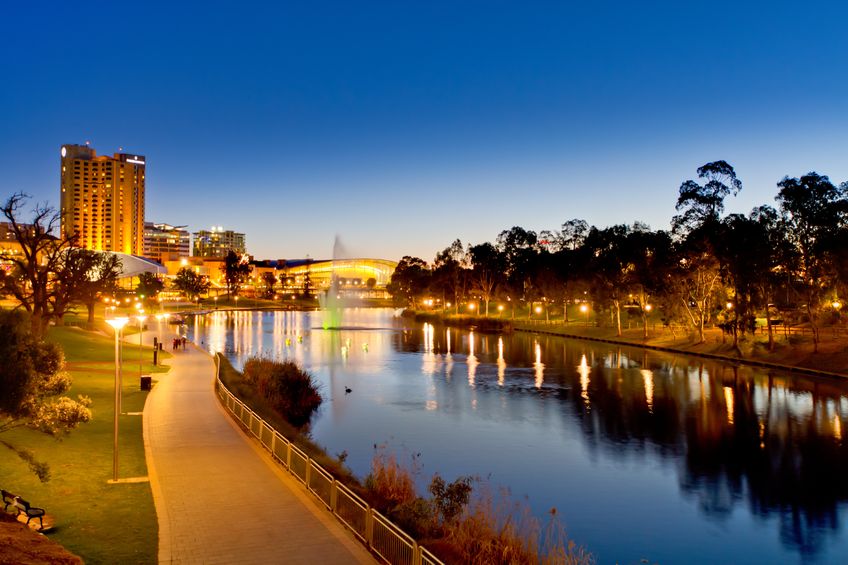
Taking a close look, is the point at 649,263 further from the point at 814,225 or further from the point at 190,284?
the point at 190,284

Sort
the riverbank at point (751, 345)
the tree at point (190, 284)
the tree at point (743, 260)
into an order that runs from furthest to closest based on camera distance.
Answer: the tree at point (190, 284), the tree at point (743, 260), the riverbank at point (751, 345)

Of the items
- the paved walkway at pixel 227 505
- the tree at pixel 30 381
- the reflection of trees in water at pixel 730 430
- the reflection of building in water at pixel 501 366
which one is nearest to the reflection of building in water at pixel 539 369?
the reflection of trees in water at pixel 730 430

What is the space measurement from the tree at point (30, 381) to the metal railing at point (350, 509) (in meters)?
5.36

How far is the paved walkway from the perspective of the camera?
1214 cm

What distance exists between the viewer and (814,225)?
49250 millimetres

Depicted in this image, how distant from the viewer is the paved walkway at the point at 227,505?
12141 millimetres

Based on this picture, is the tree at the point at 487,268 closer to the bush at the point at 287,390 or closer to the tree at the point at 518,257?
the tree at the point at 518,257

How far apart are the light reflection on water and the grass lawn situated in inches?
321

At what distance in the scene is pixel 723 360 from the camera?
5688 centimetres

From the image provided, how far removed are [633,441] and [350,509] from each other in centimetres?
1847

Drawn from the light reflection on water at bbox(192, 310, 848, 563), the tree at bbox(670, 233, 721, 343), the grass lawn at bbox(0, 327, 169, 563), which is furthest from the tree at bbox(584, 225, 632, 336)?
the grass lawn at bbox(0, 327, 169, 563)

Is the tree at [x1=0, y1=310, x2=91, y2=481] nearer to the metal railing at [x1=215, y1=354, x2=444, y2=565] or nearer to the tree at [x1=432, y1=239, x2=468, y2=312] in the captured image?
the metal railing at [x1=215, y1=354, x2=444, y2=565]

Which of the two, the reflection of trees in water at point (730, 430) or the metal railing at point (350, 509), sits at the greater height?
the metal railing at point (350, 509)

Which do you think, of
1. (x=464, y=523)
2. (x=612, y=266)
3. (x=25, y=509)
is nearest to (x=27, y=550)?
(x=25, y=509)
